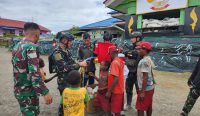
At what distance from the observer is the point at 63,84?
4180 millimetres

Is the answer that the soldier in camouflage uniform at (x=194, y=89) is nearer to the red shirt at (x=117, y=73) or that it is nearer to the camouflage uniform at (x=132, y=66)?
the camouflage uniform at (x=132, y=66)

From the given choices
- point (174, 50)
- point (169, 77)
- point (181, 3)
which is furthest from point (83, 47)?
point (181, 3)

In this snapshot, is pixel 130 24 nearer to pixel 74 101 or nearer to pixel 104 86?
pixel 104 86

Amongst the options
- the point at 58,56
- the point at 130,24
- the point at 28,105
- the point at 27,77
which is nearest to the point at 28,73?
the point at 27,77

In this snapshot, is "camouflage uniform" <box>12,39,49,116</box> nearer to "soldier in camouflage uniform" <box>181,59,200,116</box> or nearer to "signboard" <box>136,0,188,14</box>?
"soldier in camouflage uniform" <box>181,59,200,116</box>

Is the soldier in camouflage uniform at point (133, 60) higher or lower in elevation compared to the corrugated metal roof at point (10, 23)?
lower

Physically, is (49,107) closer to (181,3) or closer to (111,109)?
(111,109)

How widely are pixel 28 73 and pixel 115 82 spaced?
156 centimetres

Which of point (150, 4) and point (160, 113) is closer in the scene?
point (160, 113)

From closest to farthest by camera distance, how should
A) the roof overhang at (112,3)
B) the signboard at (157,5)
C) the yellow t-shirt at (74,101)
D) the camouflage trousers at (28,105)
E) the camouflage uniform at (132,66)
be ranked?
the camouflage trousers at (28,105) → the yellow t-shirt at (74,101) → the camouflage uniform at (132,66) → the signboard at (157,5) → the roof overhang at (112,3)

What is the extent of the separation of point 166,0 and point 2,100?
11.7 m

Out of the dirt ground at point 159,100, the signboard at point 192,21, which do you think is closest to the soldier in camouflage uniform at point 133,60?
the dirt ground at point 159,100

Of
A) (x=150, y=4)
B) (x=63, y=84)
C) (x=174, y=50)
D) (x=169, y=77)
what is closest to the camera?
(x=63, y=84)

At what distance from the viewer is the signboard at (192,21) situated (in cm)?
1324
